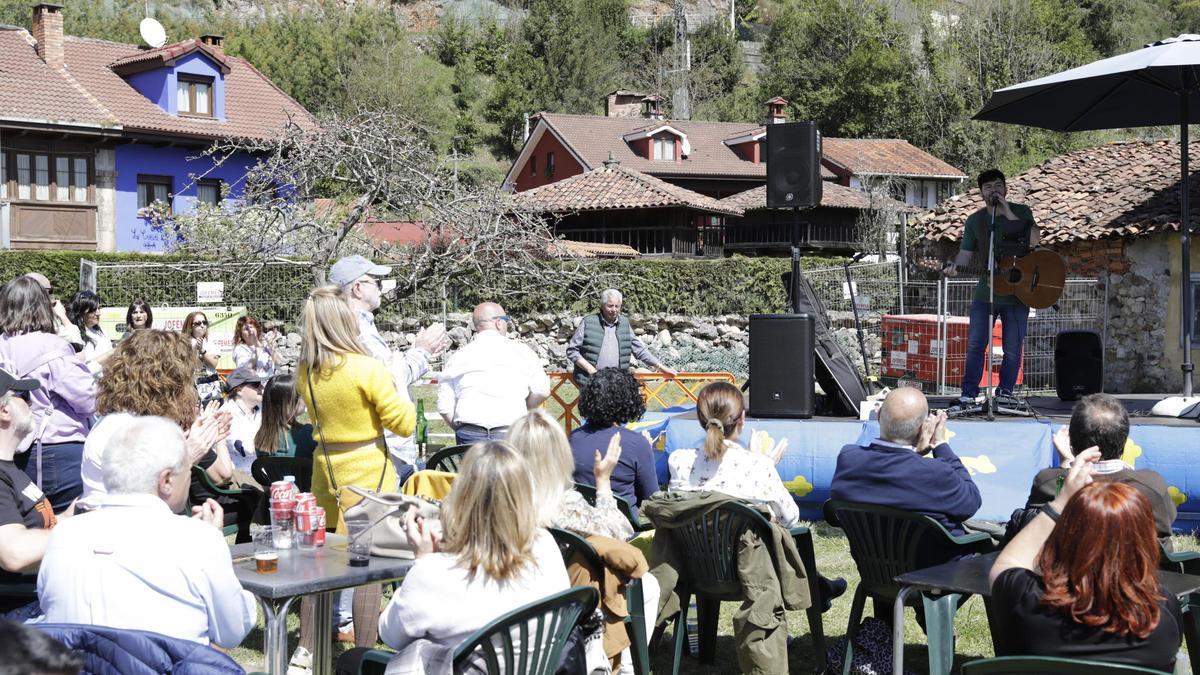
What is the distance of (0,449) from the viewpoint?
3936mm

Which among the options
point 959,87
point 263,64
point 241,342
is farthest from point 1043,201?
point 263,64

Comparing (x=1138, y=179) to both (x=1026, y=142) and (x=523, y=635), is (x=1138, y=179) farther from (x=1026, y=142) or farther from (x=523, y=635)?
(x=1026, y=142)

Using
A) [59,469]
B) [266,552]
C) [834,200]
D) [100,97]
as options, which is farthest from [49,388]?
[834,200]

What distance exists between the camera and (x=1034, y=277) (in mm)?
8555

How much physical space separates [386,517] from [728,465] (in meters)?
1.66

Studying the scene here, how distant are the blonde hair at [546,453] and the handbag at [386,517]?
0.35 meters

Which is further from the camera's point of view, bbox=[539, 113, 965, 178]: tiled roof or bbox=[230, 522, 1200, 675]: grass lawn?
bbox=[539, 113, 965, 178]: tiled roof

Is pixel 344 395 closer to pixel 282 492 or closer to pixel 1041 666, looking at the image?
pixel 282 492

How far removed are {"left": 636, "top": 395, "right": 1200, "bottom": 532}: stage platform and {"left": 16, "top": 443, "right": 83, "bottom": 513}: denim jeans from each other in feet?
12.3

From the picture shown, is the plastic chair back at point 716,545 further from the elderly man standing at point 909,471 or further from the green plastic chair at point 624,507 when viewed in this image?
the elderly man standing at point 909,471

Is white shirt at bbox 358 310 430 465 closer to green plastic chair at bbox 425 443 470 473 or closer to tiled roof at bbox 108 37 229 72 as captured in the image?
green plastic chair at bbox 425 443 470 473

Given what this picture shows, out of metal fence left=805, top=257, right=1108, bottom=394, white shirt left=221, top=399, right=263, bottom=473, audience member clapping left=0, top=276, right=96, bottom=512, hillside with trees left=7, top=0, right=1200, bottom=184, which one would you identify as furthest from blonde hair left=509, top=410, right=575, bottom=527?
hillside with trees left=7, top=0, right=1200, bottom=184

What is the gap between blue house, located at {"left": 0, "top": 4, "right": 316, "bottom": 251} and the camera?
25.3m

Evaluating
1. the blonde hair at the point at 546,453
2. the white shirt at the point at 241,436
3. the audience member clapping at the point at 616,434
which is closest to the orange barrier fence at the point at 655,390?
the white shirt at the point at 241,436
